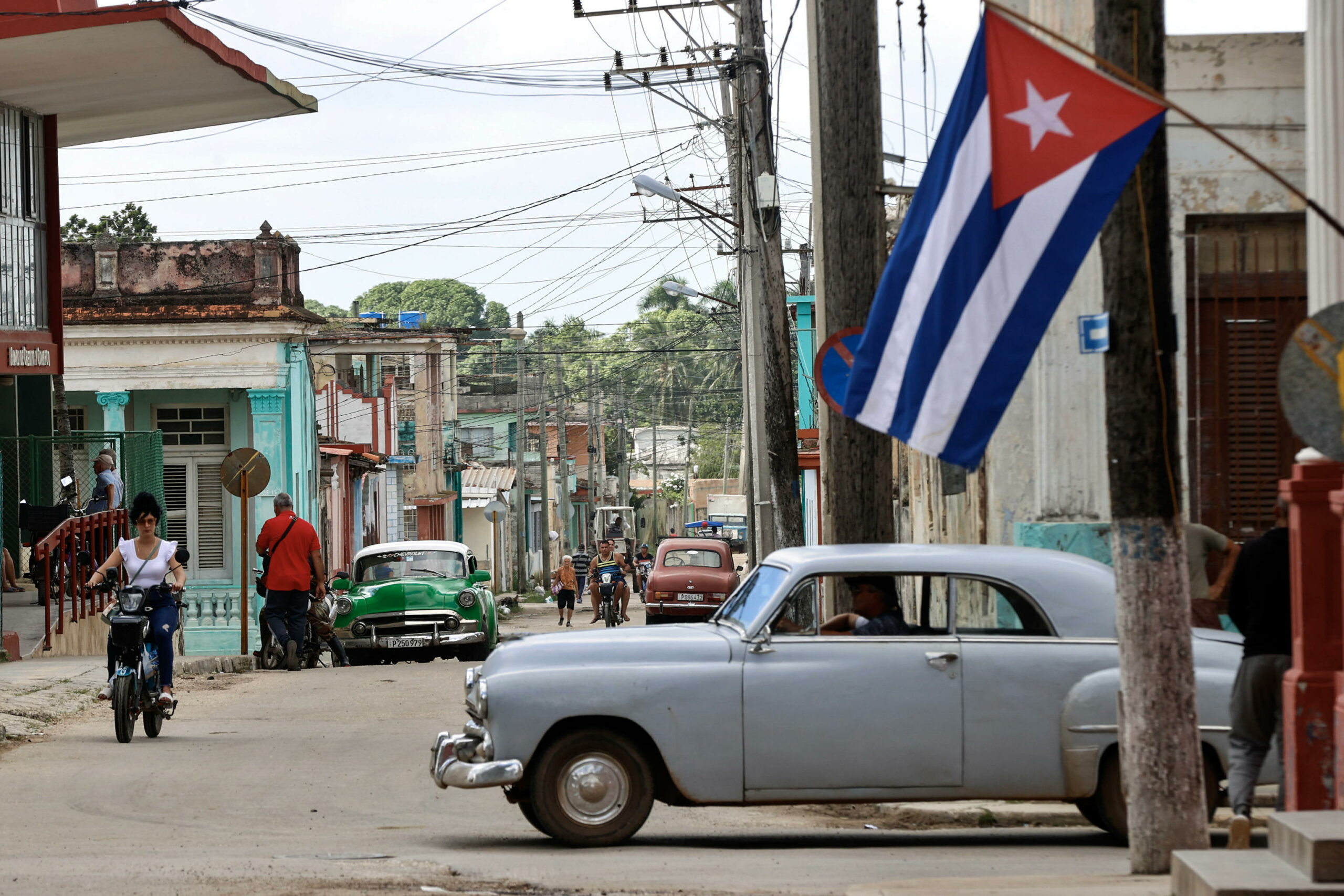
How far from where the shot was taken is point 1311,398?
6.50m

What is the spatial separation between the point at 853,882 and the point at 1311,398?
9.46 feet

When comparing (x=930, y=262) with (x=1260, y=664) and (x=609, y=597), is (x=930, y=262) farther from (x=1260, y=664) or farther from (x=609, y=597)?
(x=609, y=597)

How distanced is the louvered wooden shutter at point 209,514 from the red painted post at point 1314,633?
26852 mm

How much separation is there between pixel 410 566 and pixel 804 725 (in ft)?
49.8

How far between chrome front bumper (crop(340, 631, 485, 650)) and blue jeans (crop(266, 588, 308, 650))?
6.42 ft

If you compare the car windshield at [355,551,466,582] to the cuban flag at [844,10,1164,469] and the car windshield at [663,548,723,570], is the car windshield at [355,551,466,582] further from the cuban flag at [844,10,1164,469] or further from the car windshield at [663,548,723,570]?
the cuban flag at [844,10,1164,469]

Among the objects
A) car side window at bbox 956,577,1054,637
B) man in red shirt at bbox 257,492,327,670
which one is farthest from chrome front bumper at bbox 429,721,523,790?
man in red shirt at bbox 257,492,327,670

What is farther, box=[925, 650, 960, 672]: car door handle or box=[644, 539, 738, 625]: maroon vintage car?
box=[644, 539, 738, 625]: maroon vintage car

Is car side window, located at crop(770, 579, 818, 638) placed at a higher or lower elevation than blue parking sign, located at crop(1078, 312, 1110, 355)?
lower

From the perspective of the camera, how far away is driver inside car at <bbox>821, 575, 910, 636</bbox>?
895 cm

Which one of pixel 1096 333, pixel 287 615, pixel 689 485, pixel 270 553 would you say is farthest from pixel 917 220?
pixel 689 485

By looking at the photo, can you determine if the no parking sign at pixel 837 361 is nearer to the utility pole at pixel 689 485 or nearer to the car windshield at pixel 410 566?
the car windshield at pixel 410 566

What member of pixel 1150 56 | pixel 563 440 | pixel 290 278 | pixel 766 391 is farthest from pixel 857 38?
pixel 563 440

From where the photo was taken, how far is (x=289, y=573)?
19172 millimetres
